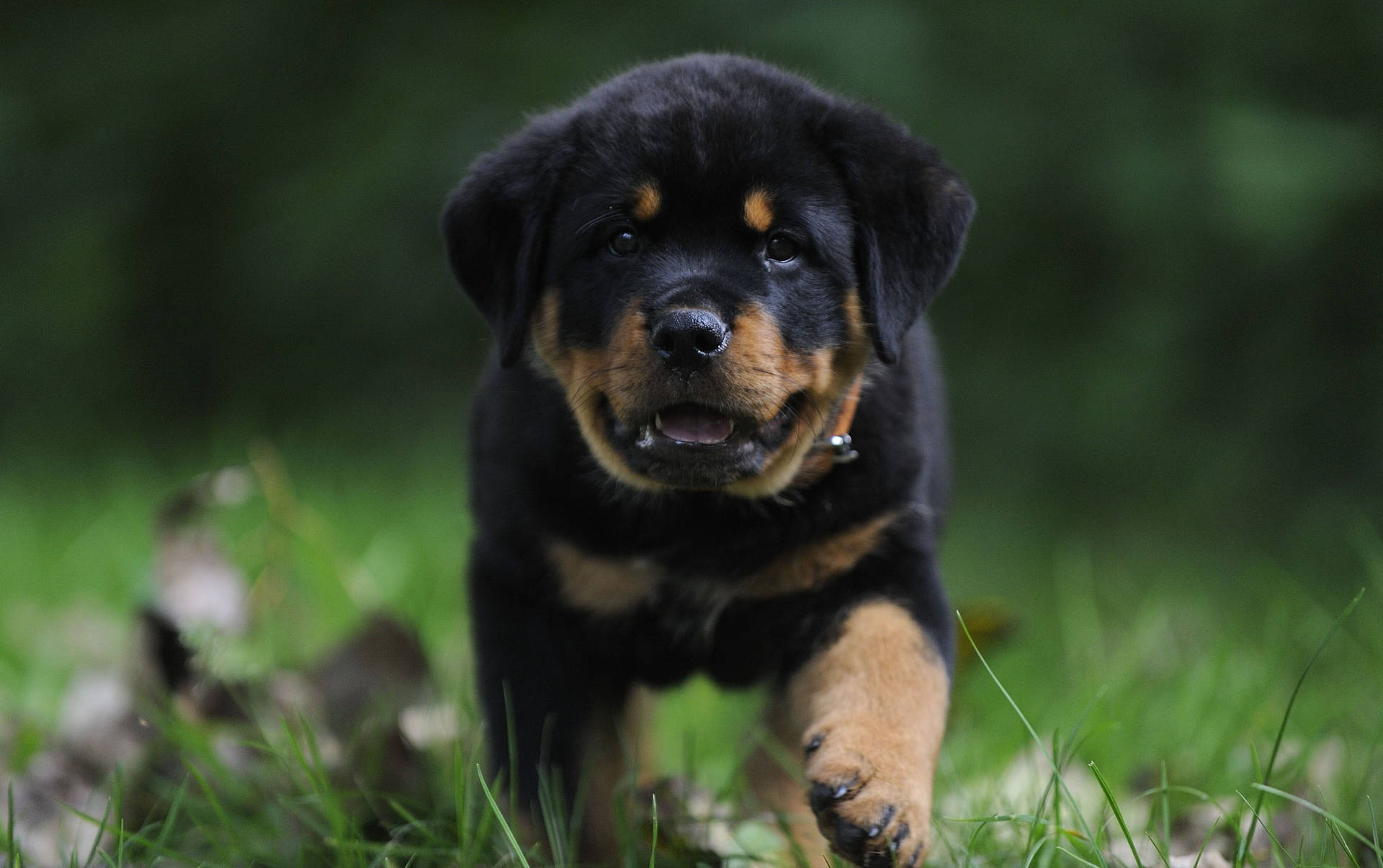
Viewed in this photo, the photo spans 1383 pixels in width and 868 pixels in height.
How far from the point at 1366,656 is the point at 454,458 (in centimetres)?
447

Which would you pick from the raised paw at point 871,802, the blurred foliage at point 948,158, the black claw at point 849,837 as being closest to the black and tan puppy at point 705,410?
the raised paw at point 871,802

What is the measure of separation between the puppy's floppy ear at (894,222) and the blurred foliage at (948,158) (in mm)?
2934

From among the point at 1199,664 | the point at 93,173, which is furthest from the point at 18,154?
the point at 1199,664

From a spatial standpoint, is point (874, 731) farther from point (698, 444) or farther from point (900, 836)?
point (698, 444)

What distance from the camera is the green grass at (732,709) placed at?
2.54 m

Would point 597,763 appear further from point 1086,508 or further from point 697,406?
point 1086,508

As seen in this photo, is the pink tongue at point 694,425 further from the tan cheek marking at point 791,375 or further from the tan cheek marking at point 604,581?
the tan cheek marking at point 604,581

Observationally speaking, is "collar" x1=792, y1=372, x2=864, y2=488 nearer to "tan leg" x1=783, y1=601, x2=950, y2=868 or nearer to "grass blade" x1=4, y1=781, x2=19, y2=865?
"tan leg" x1=783, y1=601, x2=950, y2=868

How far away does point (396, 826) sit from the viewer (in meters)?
2.77

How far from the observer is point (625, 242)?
9.05 feet

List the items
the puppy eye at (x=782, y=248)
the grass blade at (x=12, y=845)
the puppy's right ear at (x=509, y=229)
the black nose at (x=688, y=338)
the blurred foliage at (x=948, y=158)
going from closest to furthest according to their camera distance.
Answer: the grass blade at (x=12, y=845), the black nose at (x=688, y=338), the puppy eye at (x=782, y=248), the puppy's right ear at (x=509, y=229), the blurred foliage at (x=948, y=158)

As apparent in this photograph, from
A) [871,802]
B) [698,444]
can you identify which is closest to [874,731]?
[871,802]

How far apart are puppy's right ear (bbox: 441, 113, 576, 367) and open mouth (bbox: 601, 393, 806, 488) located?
354 mm

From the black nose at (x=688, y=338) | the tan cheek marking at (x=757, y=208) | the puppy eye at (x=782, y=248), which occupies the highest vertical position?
the tan cheek marking at (x=757, y=208)
